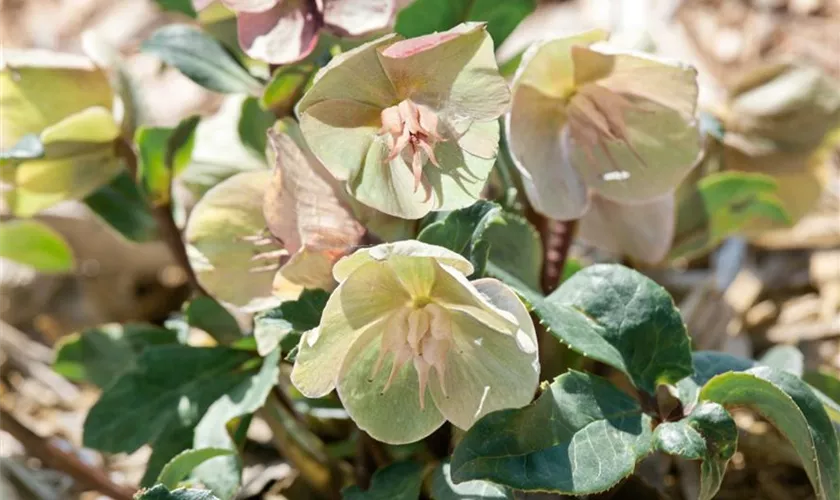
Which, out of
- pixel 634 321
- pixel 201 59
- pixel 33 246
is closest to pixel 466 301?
pixel 634 321

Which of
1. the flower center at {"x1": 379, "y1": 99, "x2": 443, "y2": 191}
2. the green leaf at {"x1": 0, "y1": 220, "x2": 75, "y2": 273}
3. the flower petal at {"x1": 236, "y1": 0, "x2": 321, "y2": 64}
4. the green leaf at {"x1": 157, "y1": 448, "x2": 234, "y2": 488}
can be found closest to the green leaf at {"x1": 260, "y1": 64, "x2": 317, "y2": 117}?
the flower petal at {"x1": 236, "y1": 0, "x2": 321, "y2": 64}

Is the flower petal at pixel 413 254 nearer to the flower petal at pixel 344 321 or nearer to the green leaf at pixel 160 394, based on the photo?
the flower petal at pixel 344 321

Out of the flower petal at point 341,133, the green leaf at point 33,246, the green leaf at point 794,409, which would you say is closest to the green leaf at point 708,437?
the green leaf at point 794,409

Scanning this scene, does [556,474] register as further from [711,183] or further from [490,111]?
[711,183]

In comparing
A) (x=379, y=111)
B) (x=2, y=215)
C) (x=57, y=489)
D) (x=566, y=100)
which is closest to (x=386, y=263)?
(x=379, y=111)

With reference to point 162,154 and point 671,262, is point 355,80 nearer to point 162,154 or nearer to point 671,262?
point 162,154

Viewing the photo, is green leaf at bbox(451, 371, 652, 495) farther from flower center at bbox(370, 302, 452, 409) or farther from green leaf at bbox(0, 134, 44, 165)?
green leaf at bbox(0, 134, 44, 165)
